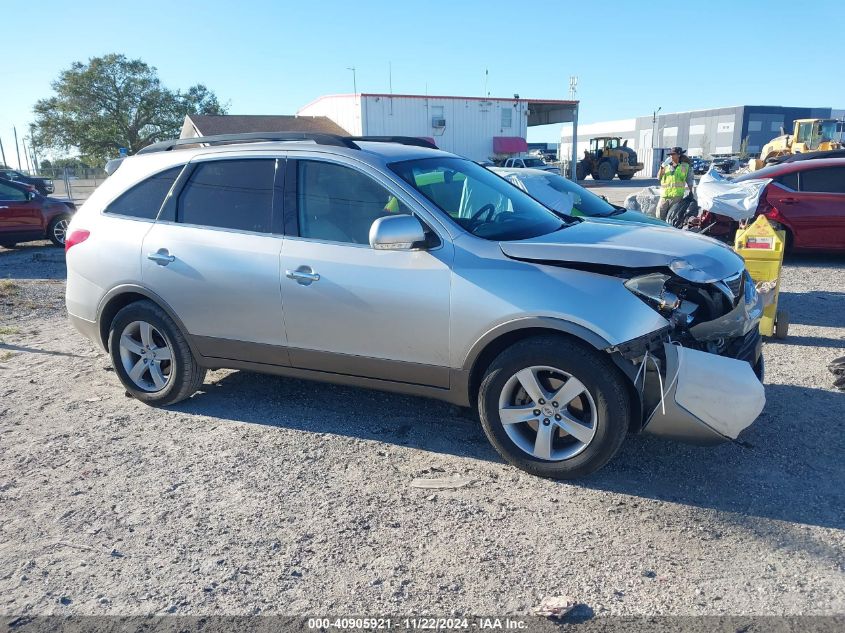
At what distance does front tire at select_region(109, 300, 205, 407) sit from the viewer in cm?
477

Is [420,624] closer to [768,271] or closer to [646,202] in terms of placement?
[768,271]

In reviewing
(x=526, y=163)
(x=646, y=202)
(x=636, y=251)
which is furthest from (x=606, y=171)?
(x=636, y=251)

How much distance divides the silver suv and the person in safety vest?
7692mm

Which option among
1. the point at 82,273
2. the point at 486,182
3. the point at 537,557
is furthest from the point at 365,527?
the point at 82,273

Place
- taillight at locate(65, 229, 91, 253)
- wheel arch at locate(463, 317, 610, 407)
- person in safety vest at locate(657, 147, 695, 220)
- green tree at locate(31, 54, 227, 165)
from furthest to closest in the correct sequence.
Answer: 1. green tree at locate(31, 54, 227, 165)
2. person in safety vest at locate(657, 147, 695, 220)
3. taillight at locate(65, 229, 91, 253)
4. wheel arch at locate(463, 317, 610, 407)

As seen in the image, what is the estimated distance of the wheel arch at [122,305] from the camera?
15.4 feet

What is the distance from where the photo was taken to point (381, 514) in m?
3.46

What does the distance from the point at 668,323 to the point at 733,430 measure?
64 cm

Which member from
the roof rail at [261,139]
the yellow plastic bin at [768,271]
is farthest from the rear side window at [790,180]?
the roof rail at [261,139]

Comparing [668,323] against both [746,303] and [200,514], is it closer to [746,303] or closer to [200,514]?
[746,303]

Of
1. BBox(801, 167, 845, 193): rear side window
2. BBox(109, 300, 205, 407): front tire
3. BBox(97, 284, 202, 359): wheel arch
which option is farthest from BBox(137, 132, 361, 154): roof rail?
BBox(801, 167, 845, 193): rear side window

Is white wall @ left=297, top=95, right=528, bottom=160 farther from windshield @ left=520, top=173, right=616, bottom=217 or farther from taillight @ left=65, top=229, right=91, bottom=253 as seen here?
taillight @ left=65, top=229, right=91, bottom=253

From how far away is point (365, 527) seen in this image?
3346mm

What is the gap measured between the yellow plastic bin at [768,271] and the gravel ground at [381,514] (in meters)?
1.07
